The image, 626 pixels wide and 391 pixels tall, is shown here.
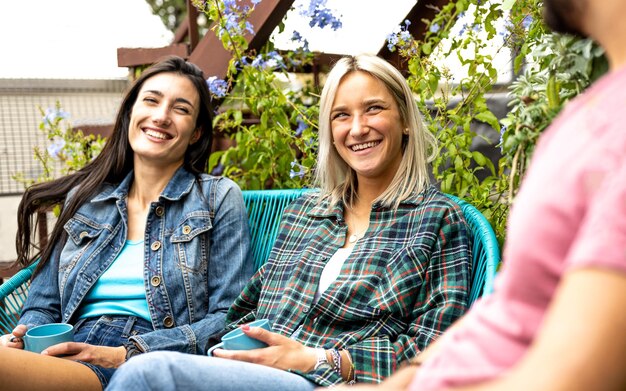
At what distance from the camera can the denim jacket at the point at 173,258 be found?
7.22 feet

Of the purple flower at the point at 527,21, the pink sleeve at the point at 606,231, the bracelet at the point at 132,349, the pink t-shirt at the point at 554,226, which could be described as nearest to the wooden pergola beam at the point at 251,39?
the purple flower at the point at 527,21

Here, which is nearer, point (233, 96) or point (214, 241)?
point (214, 241)

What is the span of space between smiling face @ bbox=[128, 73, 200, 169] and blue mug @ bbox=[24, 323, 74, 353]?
732 millimetres

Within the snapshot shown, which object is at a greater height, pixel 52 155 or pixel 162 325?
pixel 52 155

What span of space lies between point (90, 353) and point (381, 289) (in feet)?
2.72

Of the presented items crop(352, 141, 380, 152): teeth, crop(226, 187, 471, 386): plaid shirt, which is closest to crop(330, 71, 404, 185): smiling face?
crop(352, 141, 380, 152): teeth

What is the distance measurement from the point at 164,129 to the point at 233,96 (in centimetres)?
51

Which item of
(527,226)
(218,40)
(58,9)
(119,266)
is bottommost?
(119,266)

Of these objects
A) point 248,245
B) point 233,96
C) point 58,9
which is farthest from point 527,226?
point 58,9

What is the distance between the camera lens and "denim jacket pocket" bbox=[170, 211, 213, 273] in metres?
2.25

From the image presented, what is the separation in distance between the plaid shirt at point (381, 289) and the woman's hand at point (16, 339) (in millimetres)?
618

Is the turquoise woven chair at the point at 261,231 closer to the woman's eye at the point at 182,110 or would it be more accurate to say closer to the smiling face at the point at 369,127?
the smiling face at the point at 369,127

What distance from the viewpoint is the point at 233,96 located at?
2.83 metres

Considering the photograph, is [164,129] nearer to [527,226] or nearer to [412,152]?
[412,152]
